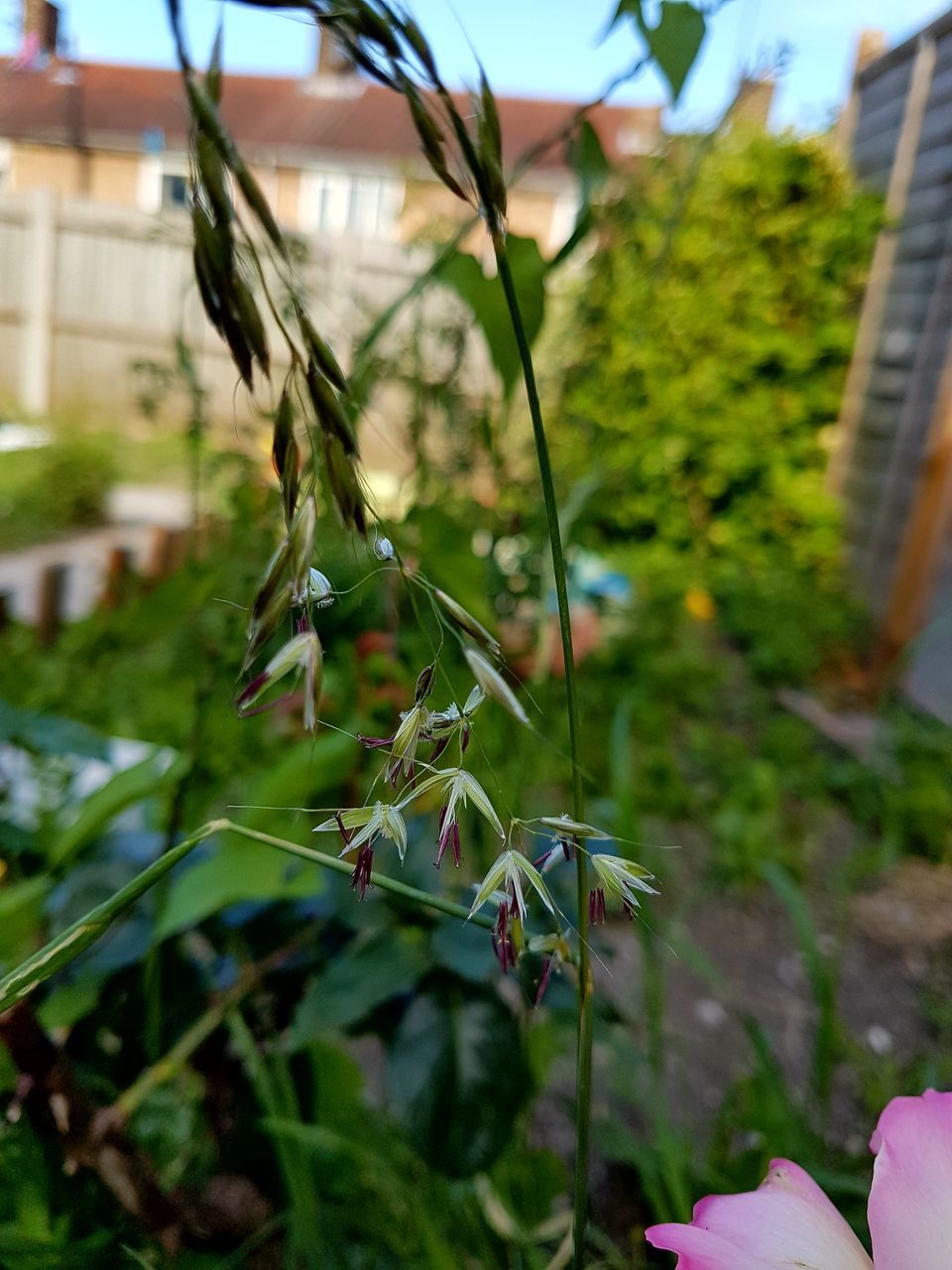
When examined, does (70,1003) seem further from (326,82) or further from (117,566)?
(326,82)

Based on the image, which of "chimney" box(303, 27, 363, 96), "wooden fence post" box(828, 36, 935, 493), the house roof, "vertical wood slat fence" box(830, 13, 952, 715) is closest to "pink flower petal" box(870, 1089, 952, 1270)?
"vertical wood slat fence" box(830, 13, 952, 715)

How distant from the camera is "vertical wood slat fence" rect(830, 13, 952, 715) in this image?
12.6 feet

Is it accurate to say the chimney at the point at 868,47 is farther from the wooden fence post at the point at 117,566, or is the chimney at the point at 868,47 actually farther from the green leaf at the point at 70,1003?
the green leaf at the point at 70,1003

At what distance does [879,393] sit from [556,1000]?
14.9 feet

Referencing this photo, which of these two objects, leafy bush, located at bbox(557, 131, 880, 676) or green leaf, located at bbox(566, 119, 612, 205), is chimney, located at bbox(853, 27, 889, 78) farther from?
green leaf, located at bbox(566, 119, 612, 205)

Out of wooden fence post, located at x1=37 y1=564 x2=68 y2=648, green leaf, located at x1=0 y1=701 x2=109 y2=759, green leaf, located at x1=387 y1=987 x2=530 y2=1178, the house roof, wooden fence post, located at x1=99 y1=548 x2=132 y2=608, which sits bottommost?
wooden fence post, located at x1=37 y1=564 x2=68 y2=648

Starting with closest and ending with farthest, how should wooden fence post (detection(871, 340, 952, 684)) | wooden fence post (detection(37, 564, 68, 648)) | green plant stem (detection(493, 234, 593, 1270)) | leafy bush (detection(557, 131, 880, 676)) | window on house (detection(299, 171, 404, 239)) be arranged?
green plant stem (detection(493, 234, 593, 1270))
wooden fence post (detection(37, 564, 68, 648))
wooden fence post (detection(871, 340, 952, 684))
leafy bush (detection(557, 131, 880, 676))
window on house (detection(299, 171, 404, 239))

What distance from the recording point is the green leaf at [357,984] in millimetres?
564

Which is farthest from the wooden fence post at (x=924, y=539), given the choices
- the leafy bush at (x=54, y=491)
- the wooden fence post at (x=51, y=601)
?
the leafy bush at (x=54, y=491)

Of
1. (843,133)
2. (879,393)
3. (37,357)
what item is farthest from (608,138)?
(879,393)

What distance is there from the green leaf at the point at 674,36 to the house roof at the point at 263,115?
1777 centimetres

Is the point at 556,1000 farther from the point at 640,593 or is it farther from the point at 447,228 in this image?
the point at 640,593

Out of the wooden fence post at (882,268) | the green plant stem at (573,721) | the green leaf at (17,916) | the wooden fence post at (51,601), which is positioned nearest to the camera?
the green plant stem at (573,721)

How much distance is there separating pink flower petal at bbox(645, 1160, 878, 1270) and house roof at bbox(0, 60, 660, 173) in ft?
59.2
